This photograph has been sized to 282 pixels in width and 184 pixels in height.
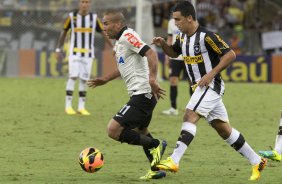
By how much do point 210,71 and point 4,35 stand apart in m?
18.3

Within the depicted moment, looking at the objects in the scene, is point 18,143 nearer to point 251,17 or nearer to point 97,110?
point 97,110

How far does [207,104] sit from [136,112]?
806mm

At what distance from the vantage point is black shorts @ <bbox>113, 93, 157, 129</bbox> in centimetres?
866

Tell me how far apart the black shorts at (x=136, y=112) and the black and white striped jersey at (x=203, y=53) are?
557mm

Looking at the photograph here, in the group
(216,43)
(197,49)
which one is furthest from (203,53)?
(216,43)

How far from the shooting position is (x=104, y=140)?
478 inches

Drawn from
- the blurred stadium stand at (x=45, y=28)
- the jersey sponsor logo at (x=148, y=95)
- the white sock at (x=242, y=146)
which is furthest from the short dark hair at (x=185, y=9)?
the blurred stadium stand at (x=45, y=28)

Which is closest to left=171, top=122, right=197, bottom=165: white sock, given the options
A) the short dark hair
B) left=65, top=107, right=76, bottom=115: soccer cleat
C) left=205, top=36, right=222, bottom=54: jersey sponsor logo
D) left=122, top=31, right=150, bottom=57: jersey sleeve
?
left=205, top=36, right=222, bottom=54: jersey sponsor logo

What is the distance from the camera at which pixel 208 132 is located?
13438mm

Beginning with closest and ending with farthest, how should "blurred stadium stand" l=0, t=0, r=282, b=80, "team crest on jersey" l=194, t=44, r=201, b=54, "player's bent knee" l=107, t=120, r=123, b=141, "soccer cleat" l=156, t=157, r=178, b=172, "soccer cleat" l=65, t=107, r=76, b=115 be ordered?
"soccer cleat" l=156, t=157, r=178, b=172
"team crest on jersey" l=194, t=44, r=201, b=54
"player's bent knee" l=107, t=120, r=123, b=141
"soccer cleat" l=65, t=107, r=76, b=115
"blurred stadium stand" l=0, t=0, r=282, b=80

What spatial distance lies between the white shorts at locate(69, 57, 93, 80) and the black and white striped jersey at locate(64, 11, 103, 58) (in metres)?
0.10

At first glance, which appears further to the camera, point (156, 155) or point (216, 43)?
point (156, 155)

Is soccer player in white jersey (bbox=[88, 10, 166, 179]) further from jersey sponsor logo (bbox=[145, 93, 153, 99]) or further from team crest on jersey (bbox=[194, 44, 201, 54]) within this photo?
team crest on jersey (bbox=[194, 44, 201, 54])

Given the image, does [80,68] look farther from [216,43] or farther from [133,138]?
[216,43]
